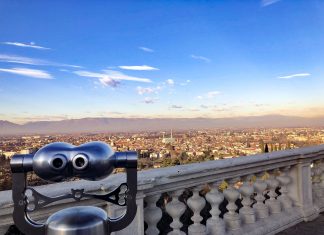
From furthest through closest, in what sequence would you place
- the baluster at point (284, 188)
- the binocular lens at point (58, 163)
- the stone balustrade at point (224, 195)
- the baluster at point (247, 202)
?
the baluster at point (284, 188), the baluster at point (247, 202), the stone balustrade at point (224, 195), the binocular lens at point (58, 163)

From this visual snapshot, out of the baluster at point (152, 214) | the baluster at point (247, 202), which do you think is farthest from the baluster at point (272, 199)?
the baluster at point (152, 214)

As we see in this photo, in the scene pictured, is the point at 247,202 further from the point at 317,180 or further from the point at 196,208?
the point at 317,180

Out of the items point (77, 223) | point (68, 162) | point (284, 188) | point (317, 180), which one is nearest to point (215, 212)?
point (284, 188)

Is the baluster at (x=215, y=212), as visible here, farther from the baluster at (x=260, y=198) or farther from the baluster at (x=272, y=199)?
the baluster at (x=272, y=199)

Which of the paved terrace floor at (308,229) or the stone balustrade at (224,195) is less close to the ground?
the stone balustrade at (224,195)

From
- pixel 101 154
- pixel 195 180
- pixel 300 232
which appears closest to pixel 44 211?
pixel 101 154

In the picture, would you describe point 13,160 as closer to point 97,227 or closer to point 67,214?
point 67,214
